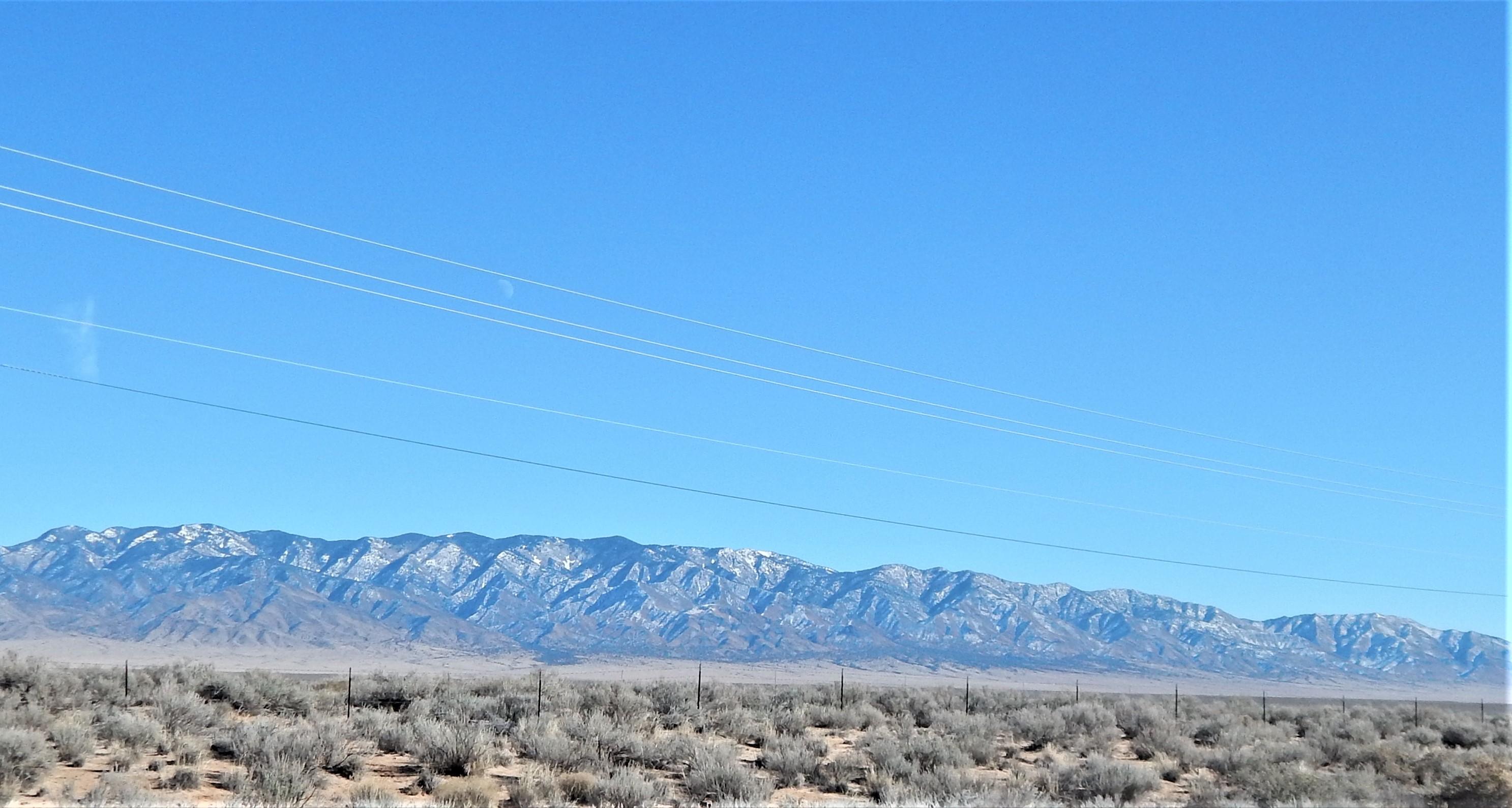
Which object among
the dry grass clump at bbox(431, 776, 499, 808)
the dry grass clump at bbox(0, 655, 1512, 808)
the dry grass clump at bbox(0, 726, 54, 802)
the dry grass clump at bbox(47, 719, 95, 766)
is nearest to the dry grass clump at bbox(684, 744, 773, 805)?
the dry grass clump at bbox(0, 655, 1512, 808)

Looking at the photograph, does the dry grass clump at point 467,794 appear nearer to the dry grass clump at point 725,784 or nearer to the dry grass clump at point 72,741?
the dry grass clump at point 725,784

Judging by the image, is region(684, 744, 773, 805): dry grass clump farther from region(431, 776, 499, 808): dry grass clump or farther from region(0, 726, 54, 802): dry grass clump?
region(0, 726, 54, 802): dry grass clump

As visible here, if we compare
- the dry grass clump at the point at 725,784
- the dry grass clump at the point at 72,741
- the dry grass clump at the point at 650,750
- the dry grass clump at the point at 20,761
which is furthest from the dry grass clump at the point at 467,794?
the dry grass clump at the point at 72,741

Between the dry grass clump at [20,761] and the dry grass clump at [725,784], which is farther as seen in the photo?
the dry grass clump at [725,784]

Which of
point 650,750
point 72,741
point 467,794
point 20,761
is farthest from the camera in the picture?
point 650,750

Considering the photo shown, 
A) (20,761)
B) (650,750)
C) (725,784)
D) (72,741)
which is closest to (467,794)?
(725,784)

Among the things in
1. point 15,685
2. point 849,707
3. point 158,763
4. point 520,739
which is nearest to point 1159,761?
point 849,707

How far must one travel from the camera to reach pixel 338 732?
97.1 feet

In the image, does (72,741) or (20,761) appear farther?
(72,741)

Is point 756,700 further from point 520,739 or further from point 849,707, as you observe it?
point 520,739

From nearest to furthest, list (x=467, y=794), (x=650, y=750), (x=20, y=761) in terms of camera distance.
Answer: (x=467, y=794) → (x=20, y=761) → (x=650, y=750)

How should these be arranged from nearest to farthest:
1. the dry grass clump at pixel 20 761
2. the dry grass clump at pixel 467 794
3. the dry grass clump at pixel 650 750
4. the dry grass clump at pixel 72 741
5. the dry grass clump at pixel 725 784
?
the dry grass clump at pixel 467 794 → the dry grass clump at pixel 20 761 → the dry grass clump at pixel 650 750 → the dry grass clump at pixel 725 784 → the dry grass clump at pixel 72 741

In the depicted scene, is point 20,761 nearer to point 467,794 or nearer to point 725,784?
point 467,794

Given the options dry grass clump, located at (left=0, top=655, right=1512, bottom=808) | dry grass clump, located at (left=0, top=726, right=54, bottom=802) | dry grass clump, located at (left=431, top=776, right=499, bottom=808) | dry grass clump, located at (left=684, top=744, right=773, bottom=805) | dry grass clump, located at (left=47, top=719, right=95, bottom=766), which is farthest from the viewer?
dry grass clump, located at (left=47, top=719, right=95, bottom=766)
